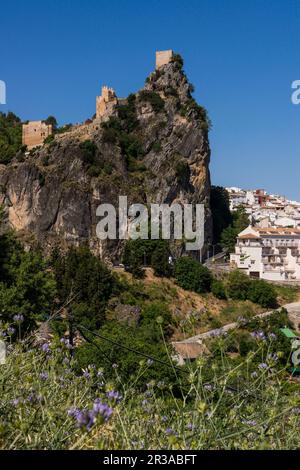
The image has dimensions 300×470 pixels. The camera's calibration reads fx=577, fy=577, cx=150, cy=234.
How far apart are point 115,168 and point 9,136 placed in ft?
44.7

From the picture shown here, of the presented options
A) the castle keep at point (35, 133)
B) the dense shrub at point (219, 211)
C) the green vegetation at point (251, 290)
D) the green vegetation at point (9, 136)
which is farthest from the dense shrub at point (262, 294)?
the castle keep at point (35, 133)

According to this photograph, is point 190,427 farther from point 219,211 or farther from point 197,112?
point 219,211

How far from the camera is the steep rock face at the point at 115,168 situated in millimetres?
39812

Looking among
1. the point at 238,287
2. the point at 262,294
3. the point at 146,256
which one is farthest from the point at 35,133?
the point at 262,294

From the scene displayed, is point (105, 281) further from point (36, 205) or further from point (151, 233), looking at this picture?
point (36, 205)

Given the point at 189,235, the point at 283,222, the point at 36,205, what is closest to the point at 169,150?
the point at 189,235

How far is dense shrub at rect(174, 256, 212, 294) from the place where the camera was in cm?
3678

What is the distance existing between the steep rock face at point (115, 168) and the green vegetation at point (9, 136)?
2.03 m

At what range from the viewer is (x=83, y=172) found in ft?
133

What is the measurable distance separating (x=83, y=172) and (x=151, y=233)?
6.50 meters

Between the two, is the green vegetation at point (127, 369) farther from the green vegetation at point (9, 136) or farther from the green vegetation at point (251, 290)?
the green vegetation at point (9, 136)

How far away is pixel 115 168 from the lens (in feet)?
138

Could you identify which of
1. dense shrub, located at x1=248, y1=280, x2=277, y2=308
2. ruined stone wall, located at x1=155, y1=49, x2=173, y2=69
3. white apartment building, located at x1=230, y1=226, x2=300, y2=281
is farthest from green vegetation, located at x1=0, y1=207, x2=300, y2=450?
ruined stone wall, located at x1=155, y1=49, x2=173, y2=69

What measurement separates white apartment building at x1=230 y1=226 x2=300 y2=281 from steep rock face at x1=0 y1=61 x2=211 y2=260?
128 inches
